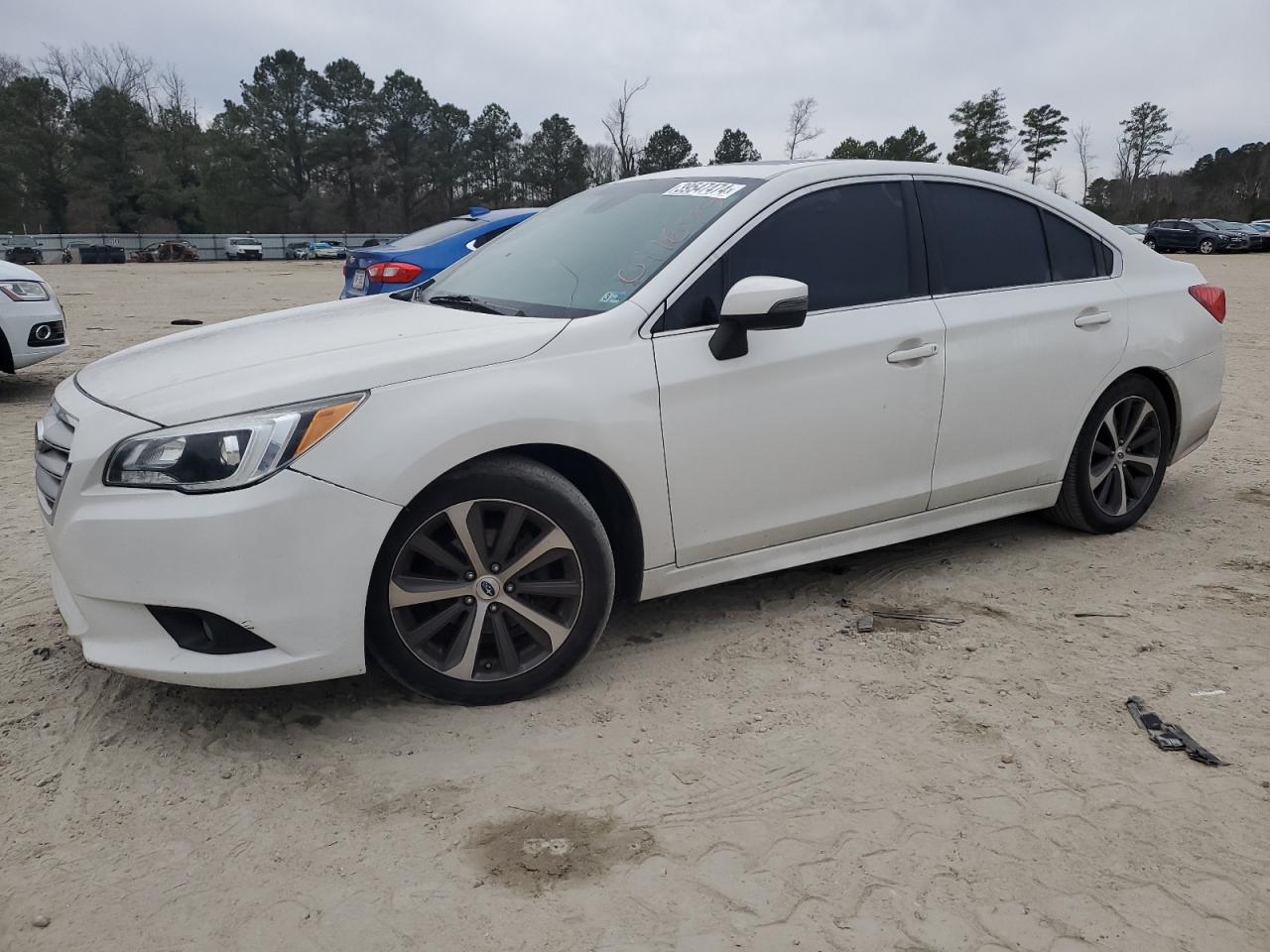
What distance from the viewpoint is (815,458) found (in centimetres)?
366

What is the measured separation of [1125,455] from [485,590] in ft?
10.4

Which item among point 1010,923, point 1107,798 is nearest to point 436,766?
point 1010,923

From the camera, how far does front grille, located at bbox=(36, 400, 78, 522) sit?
296cm

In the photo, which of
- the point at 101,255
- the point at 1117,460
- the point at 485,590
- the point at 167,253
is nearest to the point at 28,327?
the point at 485,590

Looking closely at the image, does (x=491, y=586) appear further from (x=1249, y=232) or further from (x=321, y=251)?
(x=321, y=251)

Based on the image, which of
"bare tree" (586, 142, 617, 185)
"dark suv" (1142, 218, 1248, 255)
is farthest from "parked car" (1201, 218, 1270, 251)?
"bare tree" (586, 142, 617, 185)

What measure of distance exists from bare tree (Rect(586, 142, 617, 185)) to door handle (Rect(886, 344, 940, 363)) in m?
65.6

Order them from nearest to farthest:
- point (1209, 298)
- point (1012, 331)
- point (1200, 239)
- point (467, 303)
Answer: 1. point (467, 303)
2. point (1012, 331)
3. point (1209, 298)
4. point (1200, 239)

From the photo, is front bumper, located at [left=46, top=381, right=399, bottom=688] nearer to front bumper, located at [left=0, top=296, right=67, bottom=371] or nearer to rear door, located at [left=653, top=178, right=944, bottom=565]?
rear door, located at [left=653, top=178, right=944, bottom=565]

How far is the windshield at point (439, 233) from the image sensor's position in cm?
852

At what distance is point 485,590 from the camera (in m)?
3.09

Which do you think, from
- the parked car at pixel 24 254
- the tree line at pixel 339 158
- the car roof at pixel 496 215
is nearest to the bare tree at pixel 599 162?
the tree line at pixel 339 158

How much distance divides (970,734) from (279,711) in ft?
6.87

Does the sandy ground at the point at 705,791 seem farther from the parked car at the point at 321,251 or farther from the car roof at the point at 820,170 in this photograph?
the parked car at the point at 321,251
